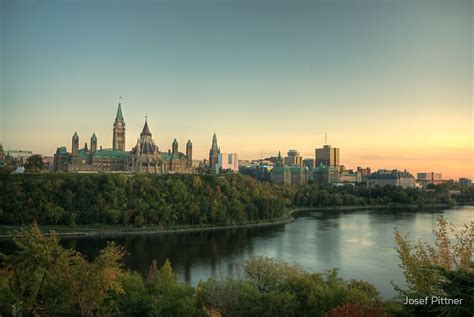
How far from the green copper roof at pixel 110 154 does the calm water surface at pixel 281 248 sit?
25345 millimetres

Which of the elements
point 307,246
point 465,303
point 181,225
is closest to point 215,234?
point 181,225

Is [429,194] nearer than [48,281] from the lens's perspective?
No

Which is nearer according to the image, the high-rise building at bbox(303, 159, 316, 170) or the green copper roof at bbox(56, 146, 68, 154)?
the green copper roof at bbox(56, 146, 68, 154)

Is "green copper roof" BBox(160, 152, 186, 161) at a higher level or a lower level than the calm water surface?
higher

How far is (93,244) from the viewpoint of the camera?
2644cm

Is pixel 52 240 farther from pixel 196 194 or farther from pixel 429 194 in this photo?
pixel 429 194

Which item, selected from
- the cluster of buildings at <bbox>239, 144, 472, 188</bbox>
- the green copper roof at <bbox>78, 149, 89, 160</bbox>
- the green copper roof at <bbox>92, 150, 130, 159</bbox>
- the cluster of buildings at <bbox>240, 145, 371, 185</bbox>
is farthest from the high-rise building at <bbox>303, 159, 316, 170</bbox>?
the green copper roof at <bbox>78, 149, 89, 160</bbox>

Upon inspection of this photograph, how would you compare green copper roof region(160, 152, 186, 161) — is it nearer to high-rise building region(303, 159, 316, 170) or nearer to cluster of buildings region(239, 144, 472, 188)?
cluster of buildings region(239, 144, 472, 188)

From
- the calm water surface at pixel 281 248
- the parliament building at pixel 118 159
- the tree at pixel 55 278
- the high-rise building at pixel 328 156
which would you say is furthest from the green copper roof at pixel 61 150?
the high-rise building at pixel 328 156

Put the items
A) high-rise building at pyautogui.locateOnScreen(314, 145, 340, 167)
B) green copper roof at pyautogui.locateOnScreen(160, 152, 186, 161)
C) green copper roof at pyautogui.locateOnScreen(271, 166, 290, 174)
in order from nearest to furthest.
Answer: green copper roof at pyautogui.locateOnScreen(160, 152, 186, 161), green copper roof at pyautogui.locateOnScreen(271, 166, 290, 174), high-rise building at pyautogui.locateOnScreen(314, 145, 340, 167)

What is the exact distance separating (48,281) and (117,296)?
2.07 meters

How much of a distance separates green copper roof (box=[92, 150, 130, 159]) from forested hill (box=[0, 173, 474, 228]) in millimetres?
14689

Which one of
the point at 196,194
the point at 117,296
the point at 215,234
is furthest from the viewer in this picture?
the point at 196,194

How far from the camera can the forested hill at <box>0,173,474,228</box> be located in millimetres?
32828
